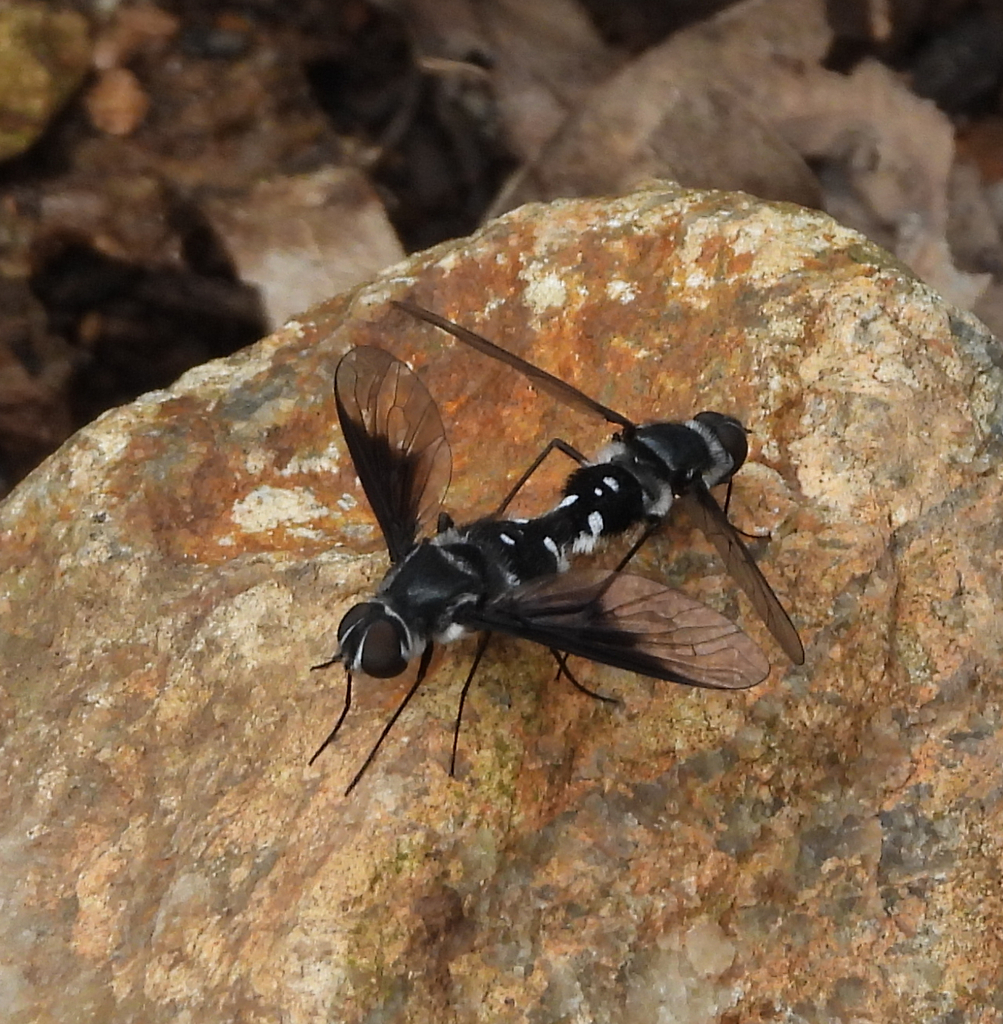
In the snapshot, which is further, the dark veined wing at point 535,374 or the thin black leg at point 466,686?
the dark veined wing at point 535,374

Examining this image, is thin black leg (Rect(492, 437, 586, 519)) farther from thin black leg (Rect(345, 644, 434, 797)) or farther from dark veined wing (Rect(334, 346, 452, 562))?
thin black leg (Rect(345, 644, 434, 797))

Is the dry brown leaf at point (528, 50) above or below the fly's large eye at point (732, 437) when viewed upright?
below

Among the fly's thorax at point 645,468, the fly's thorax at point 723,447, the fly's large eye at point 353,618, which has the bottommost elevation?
the fly's thorax at point 645,468

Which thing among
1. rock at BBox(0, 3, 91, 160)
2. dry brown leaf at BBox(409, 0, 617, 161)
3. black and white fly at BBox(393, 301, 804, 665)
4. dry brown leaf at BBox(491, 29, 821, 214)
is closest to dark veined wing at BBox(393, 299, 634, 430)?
black and white fly at BBox(393, 301, 804, 665)

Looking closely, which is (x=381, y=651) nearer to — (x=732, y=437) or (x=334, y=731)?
(x=334, y=731)

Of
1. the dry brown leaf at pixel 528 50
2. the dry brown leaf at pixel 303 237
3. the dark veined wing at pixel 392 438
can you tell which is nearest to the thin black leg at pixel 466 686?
the dark veined wing at pixel 392 438

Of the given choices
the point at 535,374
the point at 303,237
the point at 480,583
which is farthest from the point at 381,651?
the point at 303,237

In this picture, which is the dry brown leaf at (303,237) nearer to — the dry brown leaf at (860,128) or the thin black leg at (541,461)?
the dry brown leaf at (860,128)
